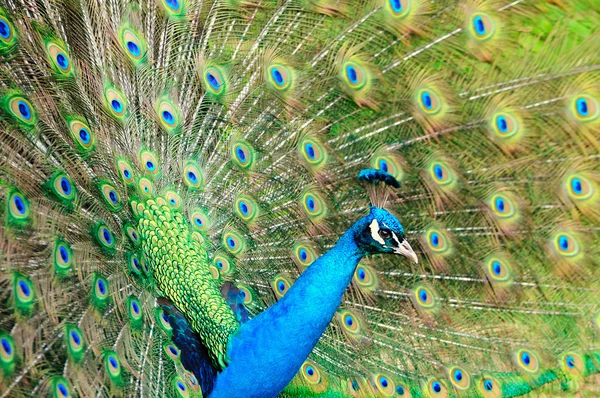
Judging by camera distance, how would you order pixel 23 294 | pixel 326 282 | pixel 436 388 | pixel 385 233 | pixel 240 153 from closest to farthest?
pixel 385 233 → pixel 326 282 → pixel 23 294 → pixel 240 153 → pixel 436 388

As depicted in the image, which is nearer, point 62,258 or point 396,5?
point 396,5

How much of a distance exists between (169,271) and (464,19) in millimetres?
1121

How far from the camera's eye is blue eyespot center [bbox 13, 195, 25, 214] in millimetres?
2037

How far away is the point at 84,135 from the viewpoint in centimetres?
216

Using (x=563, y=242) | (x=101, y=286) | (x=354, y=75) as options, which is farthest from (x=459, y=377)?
(x=101, y=286)

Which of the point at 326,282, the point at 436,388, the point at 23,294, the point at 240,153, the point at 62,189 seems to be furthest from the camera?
the point at 436,388

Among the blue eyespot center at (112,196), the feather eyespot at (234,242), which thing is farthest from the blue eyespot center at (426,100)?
the blue eyespot center at (112,196)

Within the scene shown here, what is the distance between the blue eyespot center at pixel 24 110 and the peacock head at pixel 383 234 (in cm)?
103

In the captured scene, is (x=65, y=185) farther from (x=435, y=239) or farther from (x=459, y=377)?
(x=459, y=377)

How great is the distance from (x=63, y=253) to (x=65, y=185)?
21 centimetres

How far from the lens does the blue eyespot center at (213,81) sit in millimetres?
2195

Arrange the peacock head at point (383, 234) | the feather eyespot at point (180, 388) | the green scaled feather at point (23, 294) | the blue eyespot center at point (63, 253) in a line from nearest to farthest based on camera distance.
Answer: the peacock head at point (383, 234) < the green scaled feather at point (23, 294) < the blue eyespot center at point (63, 253) < the feather eyespot at point (180, 388)

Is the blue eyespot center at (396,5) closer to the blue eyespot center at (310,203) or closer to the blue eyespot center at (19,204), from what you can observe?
the blue eyespot center at (310,203)

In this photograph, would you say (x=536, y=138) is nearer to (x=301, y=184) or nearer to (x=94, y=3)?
(x=301, y=184)
